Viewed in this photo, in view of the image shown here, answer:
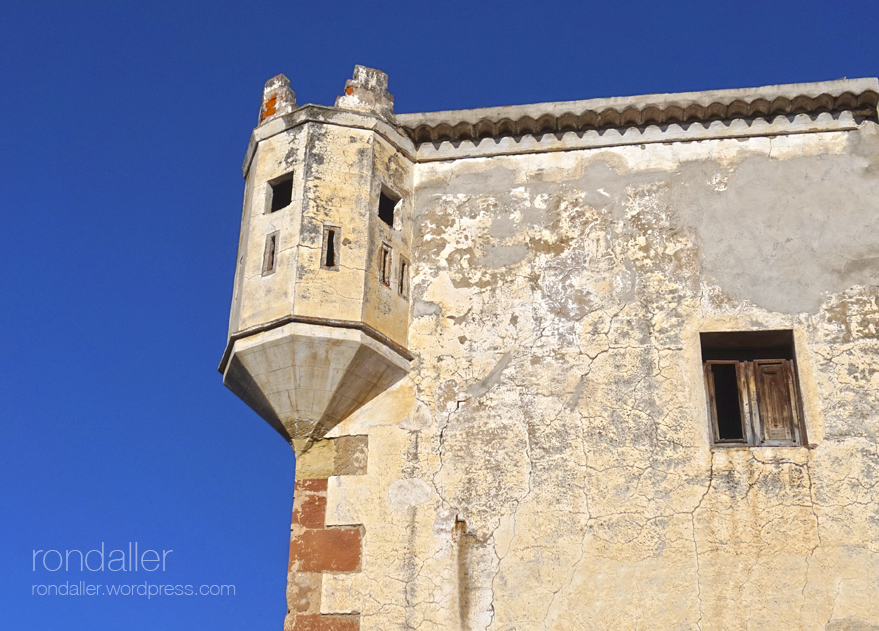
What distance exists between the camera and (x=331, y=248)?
8.95 meters

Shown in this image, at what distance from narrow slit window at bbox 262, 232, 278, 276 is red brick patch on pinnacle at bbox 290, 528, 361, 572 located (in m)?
2.13

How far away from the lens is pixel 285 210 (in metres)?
9.13

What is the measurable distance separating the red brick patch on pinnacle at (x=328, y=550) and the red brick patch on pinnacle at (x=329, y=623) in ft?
1.15

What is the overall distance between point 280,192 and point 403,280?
135 centimetres

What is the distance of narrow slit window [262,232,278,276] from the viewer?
894 cm

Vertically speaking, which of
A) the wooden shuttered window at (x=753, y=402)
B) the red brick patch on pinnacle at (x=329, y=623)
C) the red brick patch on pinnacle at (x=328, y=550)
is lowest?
the red brick patch on pinnacle at (x=329, y=623)

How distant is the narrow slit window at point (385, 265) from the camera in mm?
9108

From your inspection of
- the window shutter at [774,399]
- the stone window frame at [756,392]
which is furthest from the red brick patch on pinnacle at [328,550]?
the window shutter at [774,399]

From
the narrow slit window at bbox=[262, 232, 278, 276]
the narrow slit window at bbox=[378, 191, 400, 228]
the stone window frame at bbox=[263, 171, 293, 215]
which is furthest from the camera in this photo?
the narrow slit window at bbox=[378, 191, 400, 228]

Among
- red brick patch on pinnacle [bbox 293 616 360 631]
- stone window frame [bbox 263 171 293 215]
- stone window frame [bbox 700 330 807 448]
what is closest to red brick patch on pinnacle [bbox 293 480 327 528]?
red brick patch on pinnacle [bbox 293 616 360 631]

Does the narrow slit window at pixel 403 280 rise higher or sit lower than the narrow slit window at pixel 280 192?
lower

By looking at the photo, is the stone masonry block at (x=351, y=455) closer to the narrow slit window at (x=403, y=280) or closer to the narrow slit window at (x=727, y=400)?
the narrow slit window at (x=403, y=280)

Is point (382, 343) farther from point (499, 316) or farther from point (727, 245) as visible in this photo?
point (727, 245)

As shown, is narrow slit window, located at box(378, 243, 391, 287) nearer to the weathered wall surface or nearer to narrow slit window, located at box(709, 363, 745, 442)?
the weathered wall surface
